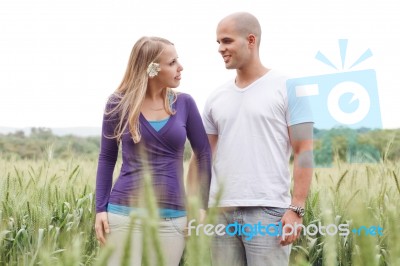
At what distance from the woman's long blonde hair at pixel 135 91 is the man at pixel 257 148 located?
23 centimetres

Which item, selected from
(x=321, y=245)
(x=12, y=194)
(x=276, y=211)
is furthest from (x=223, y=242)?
(x=12, y=194)

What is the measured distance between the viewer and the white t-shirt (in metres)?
2.05

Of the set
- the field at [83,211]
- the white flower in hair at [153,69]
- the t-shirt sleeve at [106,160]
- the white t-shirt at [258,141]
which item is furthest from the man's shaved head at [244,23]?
the field at [83,211]

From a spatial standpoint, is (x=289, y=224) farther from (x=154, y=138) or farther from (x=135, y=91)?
(x=135, y=91)

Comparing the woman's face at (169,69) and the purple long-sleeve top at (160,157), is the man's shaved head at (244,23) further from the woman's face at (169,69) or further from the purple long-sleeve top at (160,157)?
the purple long-sleeve top at (160,157)

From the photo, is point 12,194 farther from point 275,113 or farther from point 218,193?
point 218,193

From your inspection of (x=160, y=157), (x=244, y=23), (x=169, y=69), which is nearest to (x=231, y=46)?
(x=244, y=23)

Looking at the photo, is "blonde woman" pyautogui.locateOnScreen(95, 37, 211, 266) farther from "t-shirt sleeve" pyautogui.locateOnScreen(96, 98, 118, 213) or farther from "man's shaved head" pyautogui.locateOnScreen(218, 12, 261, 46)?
"man's shaved head" pyautogui.locateOnScreen(218, 12, 261, 46)

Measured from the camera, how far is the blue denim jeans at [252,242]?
205 cm

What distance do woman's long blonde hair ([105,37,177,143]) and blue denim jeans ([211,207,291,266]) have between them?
0.47 meters

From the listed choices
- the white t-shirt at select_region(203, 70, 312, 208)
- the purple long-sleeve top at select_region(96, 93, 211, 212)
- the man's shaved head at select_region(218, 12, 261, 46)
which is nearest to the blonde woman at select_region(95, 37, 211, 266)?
the purple long-sleeve top at select_region(96, 93, 211, 212)

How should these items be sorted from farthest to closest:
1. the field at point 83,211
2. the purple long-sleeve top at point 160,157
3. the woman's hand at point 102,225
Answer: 1. the field at point 83,211
2. the woman's hand at point 102,225
3. the purple long-sleeve top at point 160,157

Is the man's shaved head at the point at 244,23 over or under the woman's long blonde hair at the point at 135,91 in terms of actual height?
over

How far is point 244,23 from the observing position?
82.2 inches
